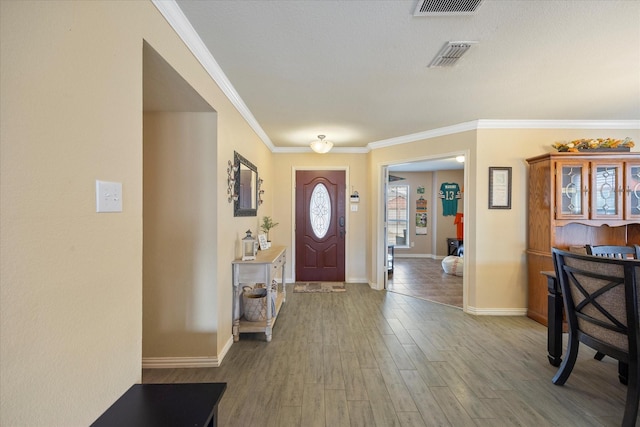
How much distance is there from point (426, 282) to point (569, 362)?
3123mm

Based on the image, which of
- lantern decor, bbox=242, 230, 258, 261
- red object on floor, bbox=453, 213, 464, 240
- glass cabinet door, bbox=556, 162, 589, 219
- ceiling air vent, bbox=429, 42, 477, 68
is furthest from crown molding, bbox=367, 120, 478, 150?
red object on floor, bbox=453, 213, 464, 240

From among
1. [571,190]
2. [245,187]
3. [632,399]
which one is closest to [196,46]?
[245,187]

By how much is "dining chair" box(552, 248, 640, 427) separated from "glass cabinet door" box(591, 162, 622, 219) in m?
1.77

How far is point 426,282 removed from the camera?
5188mm

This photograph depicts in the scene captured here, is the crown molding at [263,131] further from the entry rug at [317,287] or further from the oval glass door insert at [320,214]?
the entry rug at [317,287]

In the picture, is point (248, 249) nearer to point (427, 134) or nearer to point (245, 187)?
point (245, 187)

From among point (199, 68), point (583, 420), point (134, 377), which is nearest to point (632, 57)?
point (583, 420)

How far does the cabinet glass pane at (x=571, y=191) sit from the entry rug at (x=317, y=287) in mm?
3075

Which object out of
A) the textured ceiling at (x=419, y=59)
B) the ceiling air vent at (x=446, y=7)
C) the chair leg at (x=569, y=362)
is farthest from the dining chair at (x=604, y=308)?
the ceiling air vent at (x=446, y=7)

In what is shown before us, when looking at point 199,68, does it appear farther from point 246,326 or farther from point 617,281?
point 617,281

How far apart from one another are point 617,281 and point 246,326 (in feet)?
9.36

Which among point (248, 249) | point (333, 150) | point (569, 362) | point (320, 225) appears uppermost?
point (333, 150)

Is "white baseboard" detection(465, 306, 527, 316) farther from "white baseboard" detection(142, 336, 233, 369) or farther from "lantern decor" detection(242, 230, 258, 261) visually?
"white baseboard" detection(142, 336, 233, 369)

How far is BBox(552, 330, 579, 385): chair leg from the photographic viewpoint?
2049mm
